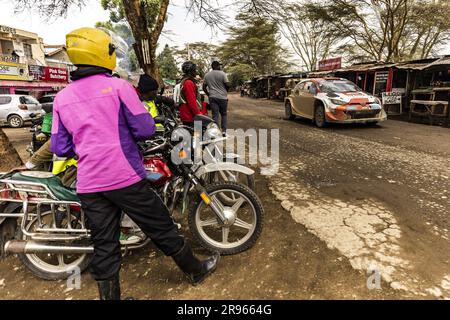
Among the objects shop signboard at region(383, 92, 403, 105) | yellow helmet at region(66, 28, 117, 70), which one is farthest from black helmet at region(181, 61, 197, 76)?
shop signboard at region(383, 92, 403, 105)

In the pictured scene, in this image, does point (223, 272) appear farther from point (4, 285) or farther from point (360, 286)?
point (4, 285)

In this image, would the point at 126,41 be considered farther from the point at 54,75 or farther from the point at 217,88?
the point at 54,75

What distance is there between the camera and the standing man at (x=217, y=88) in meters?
6.37

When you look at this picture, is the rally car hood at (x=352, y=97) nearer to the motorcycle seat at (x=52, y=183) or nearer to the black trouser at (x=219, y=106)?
the black trouser at (x=219, y=106)

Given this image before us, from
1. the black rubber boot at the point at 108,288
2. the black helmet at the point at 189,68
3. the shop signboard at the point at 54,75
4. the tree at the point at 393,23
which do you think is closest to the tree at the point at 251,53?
the tree at the point at 393,23

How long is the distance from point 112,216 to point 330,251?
195cm

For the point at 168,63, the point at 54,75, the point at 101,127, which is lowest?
the point at 101,127

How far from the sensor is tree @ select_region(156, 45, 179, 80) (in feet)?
169

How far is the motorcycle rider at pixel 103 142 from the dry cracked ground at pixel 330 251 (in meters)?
0.68

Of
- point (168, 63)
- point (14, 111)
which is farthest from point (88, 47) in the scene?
point (168, 63)

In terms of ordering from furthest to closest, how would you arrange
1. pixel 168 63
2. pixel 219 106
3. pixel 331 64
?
pixel 168 63 → pixel 331 64 → pixel 219 106

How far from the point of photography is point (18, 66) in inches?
830

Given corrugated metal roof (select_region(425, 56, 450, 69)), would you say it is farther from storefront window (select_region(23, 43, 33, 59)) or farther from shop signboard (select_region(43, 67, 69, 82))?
storefront window (select_region(23, 43, 33, 59))

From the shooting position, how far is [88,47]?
188cm
